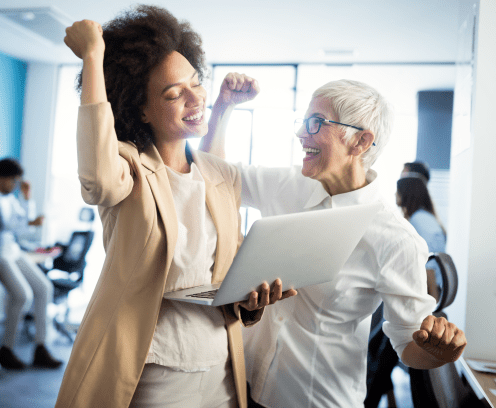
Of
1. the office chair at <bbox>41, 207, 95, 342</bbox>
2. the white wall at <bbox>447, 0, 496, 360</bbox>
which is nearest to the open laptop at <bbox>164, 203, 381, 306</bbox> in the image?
the white wall at <bbox>447, 0, 496, 360</bbox>

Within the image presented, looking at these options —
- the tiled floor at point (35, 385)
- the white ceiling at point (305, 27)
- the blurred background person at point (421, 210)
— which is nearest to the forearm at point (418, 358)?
Answer: the blurred background person at point (421, 210)

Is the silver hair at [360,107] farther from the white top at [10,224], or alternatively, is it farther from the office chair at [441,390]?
the white top at [10,224]

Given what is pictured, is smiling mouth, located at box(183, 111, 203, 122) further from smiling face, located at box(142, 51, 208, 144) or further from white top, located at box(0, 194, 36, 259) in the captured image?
white top, located at box(0, 194, 36, 259)

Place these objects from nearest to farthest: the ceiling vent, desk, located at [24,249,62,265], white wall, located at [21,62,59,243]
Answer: desk, located at [24,249,62,265]
the ceiling vent
white wall, located at [21,62,59,243]

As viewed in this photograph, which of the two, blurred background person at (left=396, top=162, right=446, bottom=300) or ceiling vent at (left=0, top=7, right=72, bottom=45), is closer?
blurred background person at (left=396, top=162, right=446, bottom=300)

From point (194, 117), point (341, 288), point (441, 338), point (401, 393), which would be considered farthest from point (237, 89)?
point (401, 393)

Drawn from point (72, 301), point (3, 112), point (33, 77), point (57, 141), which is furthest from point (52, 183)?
point (72, 301)

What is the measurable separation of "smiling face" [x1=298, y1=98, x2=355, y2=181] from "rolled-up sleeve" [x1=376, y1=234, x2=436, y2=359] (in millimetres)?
306

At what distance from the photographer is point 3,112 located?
24.2 ft

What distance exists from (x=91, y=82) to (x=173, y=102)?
0.26 m

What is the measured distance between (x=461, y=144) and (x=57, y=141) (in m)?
7.19

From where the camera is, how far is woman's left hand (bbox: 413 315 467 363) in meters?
1.00

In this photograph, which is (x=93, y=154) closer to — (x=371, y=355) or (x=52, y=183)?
(x=371, y=355)

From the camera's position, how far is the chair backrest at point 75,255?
15.5ft
